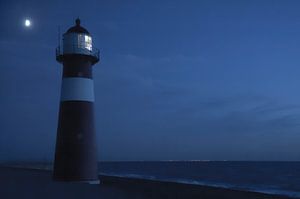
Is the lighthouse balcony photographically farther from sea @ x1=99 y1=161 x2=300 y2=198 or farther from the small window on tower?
sea @ x1=99 y1=161 x2=300 y2=198

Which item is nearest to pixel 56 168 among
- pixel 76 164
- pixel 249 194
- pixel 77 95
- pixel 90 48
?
pixel 76 164

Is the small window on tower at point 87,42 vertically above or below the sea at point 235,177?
above

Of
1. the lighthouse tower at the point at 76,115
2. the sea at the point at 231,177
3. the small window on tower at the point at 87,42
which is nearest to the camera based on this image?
the lighthouse tower at the point at 76,115

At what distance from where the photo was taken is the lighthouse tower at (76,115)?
18031mm

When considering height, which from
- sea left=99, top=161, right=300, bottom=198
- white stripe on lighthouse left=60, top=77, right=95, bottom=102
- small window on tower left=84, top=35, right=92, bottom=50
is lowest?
sea left=99, top=161, right=300, bottom=198

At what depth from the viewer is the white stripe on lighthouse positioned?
1808cm

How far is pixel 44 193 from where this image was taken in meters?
15.5

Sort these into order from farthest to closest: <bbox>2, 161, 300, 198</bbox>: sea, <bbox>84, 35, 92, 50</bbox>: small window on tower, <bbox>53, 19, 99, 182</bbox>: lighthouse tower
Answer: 1. <bbox>2, 161, 300, 198</bbox>: sea
2. <bbox>84, 35, 92, 50</bbox>: small window on tower
3. <bbox>53, 19, 99, 182</bbox>: lighthouse tower

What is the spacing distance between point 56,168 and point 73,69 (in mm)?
4804

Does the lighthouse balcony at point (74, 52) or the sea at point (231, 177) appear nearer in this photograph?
the lighthouse balcony at point (74, 52)

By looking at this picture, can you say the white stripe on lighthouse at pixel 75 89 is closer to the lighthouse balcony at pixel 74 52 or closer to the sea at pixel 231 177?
the lighthouse balcony at pixel 74 52

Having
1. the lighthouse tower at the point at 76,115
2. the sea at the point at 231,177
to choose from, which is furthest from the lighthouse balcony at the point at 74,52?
the sea at the point at 231,177

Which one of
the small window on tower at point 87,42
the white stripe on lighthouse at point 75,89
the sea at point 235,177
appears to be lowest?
the sea at point 235,177

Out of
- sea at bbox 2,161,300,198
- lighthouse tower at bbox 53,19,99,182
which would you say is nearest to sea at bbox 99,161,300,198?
sea at bbox 2,161,300,198
